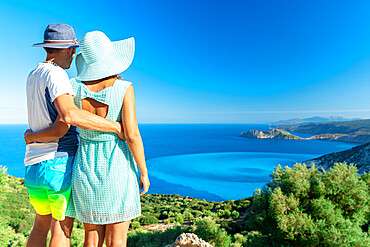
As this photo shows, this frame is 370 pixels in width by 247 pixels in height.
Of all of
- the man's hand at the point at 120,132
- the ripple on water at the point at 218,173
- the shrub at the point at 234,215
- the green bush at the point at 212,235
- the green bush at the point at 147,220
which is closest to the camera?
the man's hand at the point at 120,132

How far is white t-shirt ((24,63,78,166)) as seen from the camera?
1.40 m

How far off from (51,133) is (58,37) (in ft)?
2.24

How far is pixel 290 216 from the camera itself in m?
6.60

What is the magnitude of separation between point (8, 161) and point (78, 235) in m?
62.5

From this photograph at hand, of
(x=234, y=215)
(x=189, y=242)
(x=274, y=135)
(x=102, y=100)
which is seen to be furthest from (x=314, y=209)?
(x=274, y=135)

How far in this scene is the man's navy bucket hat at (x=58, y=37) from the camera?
152 centimetres

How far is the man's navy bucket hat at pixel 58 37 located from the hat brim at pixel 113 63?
0.64ft

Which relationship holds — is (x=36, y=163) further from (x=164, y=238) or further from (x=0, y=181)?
(x=164, y=238)

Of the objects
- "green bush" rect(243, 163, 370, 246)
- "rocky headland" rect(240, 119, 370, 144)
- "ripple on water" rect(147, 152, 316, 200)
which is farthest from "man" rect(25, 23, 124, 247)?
"rocky headland" rect(240, 119, 370, 144)

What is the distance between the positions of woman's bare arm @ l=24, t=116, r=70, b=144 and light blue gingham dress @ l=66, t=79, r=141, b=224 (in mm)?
130

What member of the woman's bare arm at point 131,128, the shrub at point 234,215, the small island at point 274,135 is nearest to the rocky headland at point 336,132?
the small island at point 274,135

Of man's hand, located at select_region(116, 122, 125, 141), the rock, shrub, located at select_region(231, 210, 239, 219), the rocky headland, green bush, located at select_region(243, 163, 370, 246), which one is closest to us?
man's hand, located at select_region(116, 122, 125, 141)

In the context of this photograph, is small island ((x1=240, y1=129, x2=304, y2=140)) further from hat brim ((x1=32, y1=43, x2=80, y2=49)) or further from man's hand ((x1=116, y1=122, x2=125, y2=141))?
hat brim ((x1=32, y1=43, x2=80, y2=49))

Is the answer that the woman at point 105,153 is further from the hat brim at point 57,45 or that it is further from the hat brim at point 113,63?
the hat brim at point 57,45
